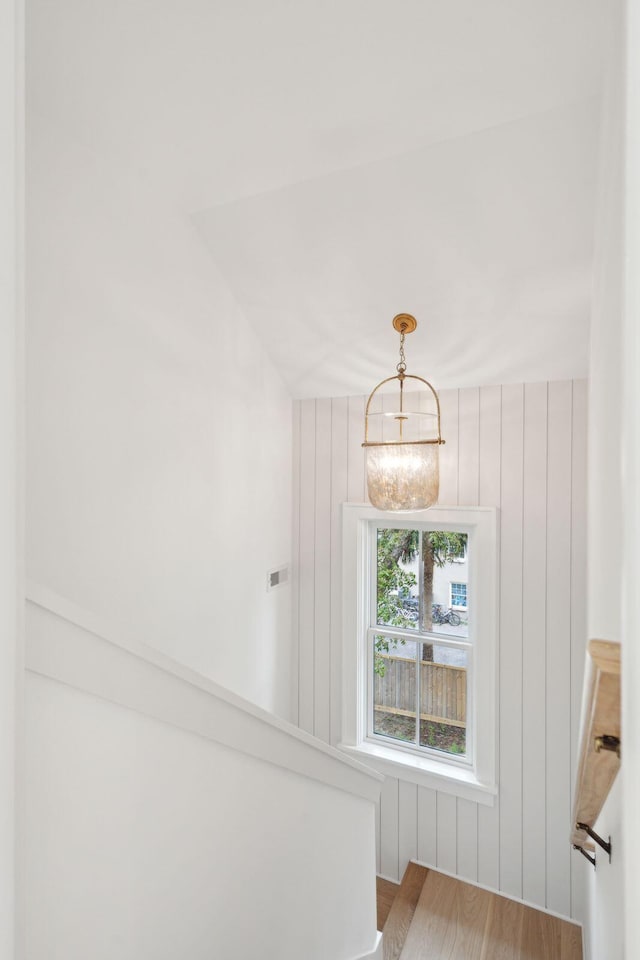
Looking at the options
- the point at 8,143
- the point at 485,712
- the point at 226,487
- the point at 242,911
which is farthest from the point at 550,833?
the point at 8,143

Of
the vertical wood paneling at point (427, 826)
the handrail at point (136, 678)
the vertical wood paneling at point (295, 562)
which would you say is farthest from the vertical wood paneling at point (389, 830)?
the handrail at point (136, 678)

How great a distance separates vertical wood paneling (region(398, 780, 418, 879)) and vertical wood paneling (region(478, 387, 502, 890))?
0.35 metres

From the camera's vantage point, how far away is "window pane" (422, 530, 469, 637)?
290 centimetres

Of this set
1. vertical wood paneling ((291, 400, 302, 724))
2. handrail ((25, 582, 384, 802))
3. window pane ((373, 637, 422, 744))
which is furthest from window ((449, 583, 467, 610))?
handrail ((25, 582, 384, 802))

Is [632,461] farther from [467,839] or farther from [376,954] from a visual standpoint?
[467,839]

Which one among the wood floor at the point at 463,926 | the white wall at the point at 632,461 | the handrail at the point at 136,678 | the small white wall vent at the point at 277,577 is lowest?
the wood floor at the point at 463,926

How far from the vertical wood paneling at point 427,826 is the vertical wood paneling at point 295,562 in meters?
0.84

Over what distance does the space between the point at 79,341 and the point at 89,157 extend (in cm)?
59

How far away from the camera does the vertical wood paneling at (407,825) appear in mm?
2893

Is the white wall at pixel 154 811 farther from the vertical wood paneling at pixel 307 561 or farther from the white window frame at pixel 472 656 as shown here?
the vertical wood paneling at pixel 307 561

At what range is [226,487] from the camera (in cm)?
251

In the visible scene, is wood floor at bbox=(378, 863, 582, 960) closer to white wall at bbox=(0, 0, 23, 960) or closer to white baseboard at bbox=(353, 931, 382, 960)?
white baseboard at bbox=(353, 931, 382, 960)

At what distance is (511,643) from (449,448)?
1.04 meters

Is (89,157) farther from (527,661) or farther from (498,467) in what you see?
(527,661)
